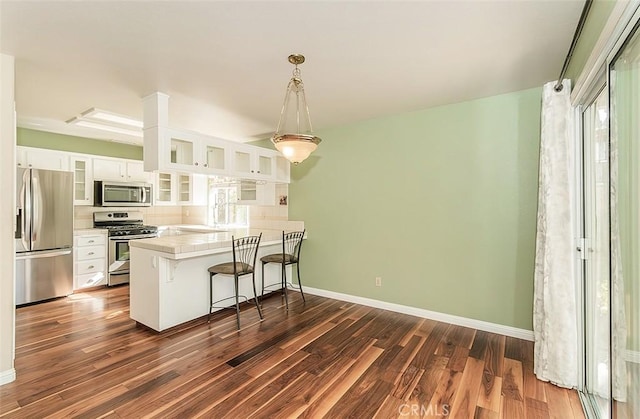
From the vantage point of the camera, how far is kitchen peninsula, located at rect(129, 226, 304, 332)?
310cm

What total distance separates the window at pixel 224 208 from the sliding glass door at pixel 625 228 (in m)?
5.11

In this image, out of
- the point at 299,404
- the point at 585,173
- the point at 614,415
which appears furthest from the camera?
the point at 585,173

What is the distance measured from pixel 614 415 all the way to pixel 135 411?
9.03ft

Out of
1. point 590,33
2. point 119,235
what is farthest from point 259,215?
point 590,33

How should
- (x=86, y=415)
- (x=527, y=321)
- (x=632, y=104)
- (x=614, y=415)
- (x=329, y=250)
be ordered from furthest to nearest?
1. (x=329, y=250)
2. (x=527, y=321)
3. (x=86, y=415)
4. (x=614, y=415)
5. (x=632, y=104)

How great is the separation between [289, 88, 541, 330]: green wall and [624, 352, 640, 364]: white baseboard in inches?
70.2

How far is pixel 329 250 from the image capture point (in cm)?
439

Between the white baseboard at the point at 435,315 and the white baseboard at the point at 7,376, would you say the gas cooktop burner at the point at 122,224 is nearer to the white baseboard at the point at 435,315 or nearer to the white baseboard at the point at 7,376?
the white baseboard at the point at 7,376

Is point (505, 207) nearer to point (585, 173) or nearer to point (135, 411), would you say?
point (585, 173)

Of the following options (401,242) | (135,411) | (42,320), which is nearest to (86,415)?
(135,411)

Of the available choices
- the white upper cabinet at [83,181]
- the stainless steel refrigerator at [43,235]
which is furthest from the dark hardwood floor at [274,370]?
the white upper cabinet at [83,181]

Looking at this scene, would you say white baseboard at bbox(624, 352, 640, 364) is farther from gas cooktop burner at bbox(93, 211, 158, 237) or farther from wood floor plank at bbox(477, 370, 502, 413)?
gas cooktop burner at bbox(93, 211, 158, 237)

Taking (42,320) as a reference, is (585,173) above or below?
above

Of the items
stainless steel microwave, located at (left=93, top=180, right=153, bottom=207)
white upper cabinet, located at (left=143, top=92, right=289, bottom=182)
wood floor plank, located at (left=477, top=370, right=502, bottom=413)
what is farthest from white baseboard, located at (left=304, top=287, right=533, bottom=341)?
stainless steel microwave, located at (left=93, top=180, right=153, bottom=207)
